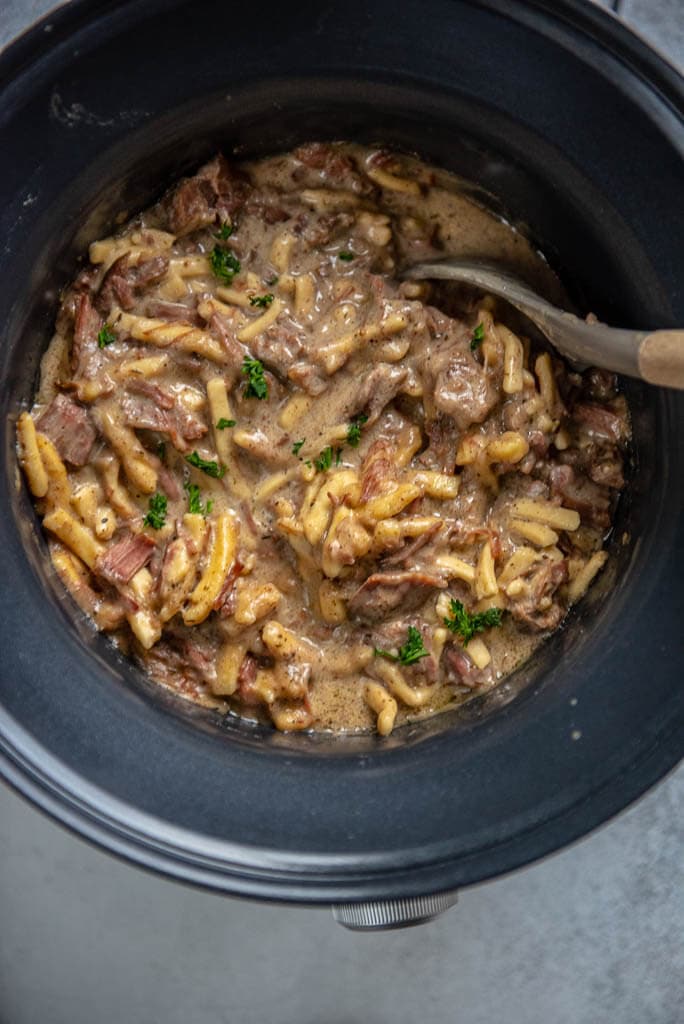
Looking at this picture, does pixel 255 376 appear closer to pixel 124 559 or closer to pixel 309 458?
pixel 309 458

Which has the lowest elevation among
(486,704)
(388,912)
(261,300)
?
(388,912)

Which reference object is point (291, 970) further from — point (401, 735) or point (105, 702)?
point (105, 702)

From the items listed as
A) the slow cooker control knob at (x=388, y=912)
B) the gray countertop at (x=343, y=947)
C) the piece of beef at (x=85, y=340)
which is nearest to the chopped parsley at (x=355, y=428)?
the piece of beef at (x=85, y=340)

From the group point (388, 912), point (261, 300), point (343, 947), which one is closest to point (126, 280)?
point (261, 300)

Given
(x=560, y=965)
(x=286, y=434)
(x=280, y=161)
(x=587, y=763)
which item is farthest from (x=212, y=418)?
(x=560, y=965)

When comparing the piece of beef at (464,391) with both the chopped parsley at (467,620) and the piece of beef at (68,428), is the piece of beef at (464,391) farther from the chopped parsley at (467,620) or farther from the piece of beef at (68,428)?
the piece of beef at (68,428)

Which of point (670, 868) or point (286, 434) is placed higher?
point (286, 434)

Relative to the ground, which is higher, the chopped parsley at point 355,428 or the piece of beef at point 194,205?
the piece of beef at point 194,205
